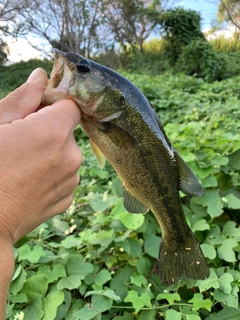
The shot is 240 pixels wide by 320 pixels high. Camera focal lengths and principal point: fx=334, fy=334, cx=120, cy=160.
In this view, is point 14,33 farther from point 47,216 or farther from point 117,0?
point 47,216

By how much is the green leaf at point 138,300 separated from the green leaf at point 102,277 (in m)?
0.15

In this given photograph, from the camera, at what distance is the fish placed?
1149 mm

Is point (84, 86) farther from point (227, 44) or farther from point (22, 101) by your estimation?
point (227, 44)

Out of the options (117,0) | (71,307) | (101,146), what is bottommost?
(71,307)

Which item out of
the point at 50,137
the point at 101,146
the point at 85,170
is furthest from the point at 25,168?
the point at 85,170

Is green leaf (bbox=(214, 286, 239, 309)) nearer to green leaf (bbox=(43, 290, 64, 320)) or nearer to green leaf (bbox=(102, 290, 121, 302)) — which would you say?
green leaf (bbox=(102, 290, 121, 302))

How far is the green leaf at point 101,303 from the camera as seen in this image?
1.51 metres

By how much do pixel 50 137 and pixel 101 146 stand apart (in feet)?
0.82

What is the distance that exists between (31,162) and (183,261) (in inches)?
31.5

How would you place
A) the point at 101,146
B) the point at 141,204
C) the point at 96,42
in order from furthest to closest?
1. the point at 96,42
2. the point at 141,204
3. the point at 101,146

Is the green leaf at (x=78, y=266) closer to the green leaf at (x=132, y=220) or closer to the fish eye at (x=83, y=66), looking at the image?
the green leaf at (x=132, y=220)

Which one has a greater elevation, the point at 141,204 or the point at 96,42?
the point at 96,42

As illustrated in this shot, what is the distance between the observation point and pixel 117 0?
12898 millimetres

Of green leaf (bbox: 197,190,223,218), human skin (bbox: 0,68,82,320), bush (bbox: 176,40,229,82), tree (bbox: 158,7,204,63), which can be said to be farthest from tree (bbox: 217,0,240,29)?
human skin (bbox: 0,68,82,320)
